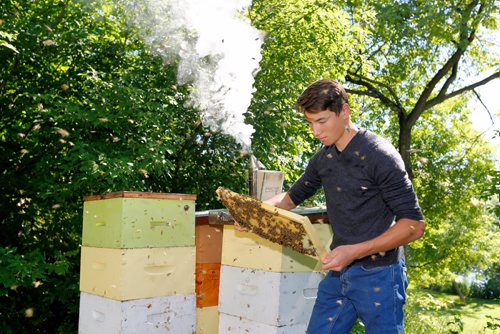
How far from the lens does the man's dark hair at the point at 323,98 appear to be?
255cm

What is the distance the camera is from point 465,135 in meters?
18.5

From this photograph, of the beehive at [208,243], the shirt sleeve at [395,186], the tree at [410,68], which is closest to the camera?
the shirt sleeve at [395,186]

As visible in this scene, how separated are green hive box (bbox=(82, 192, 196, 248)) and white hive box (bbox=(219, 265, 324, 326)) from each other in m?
0.51

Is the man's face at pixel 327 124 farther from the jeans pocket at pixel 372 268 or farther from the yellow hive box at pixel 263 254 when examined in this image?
the yellow hive box at pixel 263 254

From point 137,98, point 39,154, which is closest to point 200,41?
point 137,98

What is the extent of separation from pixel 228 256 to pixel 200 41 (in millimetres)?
3993

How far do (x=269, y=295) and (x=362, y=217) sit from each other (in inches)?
60.1

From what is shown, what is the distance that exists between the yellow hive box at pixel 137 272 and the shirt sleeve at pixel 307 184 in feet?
4.77

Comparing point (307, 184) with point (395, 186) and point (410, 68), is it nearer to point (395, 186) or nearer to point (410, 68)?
point (395, 186)

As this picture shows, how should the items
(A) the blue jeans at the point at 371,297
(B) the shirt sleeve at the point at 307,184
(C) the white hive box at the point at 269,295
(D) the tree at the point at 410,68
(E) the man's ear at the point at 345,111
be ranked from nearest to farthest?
1. (A) the blue jeans at the point at 371,297
2. (E) the man's ear at the point at 345,111
3. (B) the shirt sleeve at the point at 307,184
4. (C) the white hive box at the point at 269,295
5. (D) the tree at the point at 410,68

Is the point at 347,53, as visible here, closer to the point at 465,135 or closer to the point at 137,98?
the point at 137,98

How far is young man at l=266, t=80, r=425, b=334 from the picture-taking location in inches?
93.8

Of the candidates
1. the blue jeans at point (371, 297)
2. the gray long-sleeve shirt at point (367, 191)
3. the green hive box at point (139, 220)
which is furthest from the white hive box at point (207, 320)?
the gray long-sleeve shirt at point (367, 191)

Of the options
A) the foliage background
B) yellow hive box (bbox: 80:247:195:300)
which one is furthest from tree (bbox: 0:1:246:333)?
yellow hive box (bbox: 80:247:195:300)
